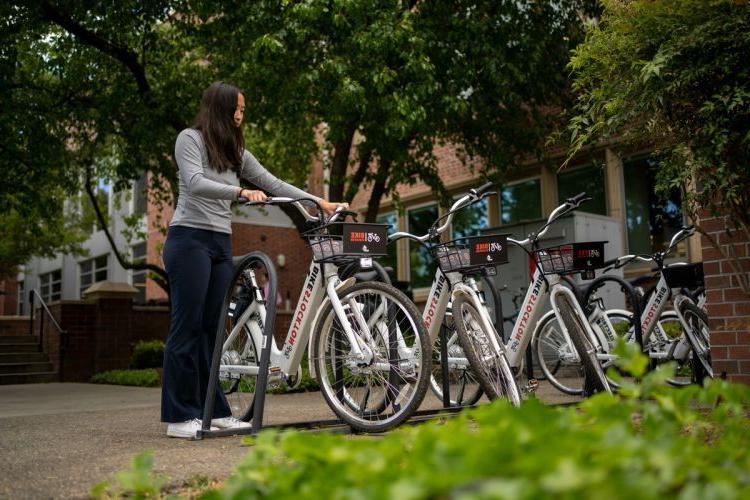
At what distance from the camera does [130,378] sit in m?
11.9

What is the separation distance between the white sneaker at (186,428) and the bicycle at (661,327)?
8.52ft

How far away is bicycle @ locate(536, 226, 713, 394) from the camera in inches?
228

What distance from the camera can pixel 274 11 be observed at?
10109 mm

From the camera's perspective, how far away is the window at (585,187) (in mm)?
12641

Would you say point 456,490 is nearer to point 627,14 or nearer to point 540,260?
point 627,14

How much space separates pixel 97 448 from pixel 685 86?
3.40 m

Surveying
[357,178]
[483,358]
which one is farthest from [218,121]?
[357,178]

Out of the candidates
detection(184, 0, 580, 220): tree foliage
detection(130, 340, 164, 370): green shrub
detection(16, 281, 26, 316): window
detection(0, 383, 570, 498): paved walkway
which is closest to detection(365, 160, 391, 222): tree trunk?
detection(184, 0, 580, 220): tree foliage

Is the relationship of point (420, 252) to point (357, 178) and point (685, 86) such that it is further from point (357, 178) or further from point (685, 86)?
point (685, 86)

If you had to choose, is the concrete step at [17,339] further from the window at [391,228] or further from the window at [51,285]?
the window at [51,285]

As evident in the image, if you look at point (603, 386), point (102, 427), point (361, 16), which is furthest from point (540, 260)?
point (361, 16)

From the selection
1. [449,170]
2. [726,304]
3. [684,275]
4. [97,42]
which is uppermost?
[97,42]

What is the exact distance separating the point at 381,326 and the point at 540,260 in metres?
1.34

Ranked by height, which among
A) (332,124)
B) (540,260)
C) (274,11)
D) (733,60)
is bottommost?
(540,260)
